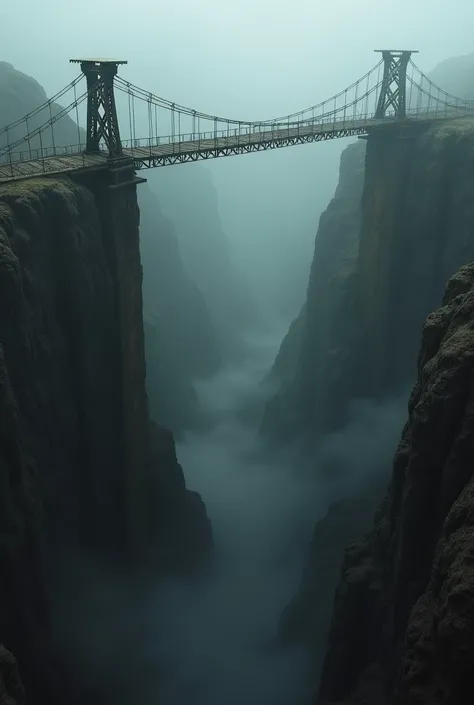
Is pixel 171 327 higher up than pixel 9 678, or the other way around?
pixel 171 327

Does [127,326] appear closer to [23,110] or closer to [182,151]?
[182,151]

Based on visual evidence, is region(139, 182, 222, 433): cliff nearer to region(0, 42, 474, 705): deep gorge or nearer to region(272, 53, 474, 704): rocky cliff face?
region(0, 42, 474, 705): deep gorge

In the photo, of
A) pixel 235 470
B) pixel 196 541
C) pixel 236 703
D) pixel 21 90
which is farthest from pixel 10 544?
pixel 21 90

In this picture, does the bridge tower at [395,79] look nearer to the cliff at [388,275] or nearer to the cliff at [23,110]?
the cliff at [388,275]

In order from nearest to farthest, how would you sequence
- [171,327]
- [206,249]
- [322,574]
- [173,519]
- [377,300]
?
1. [322,574]
2. [173,519]
3. [377,300]
4. [171,327]
5. [206,249]

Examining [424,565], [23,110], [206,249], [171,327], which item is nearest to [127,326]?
[424,565]

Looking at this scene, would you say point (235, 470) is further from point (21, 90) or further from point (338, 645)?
point (21, 90)

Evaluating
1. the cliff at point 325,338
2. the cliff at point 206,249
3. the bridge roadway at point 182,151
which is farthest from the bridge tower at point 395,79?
the cliff at point 206,249
